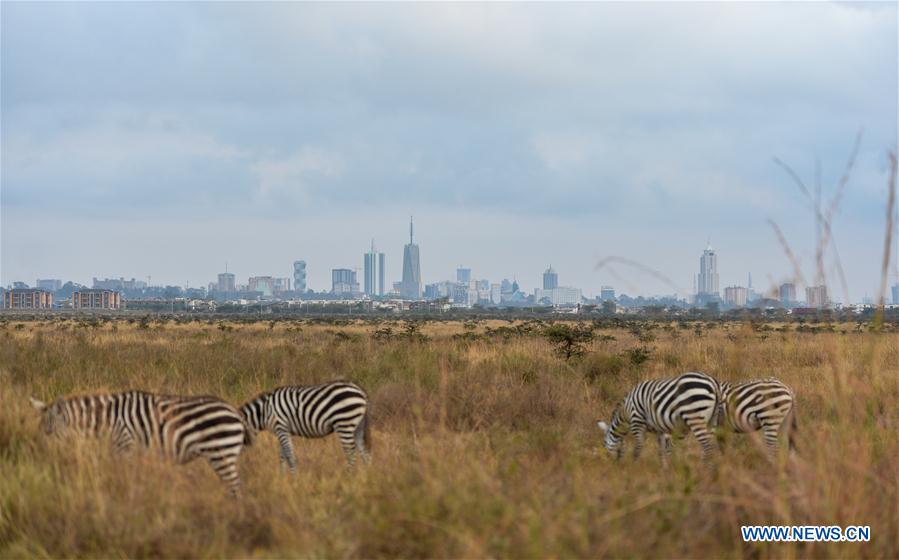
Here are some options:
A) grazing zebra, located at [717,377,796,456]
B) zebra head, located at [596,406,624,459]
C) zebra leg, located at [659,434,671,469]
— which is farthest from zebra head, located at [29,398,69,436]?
grazing zebra, located at [717,377,796,456]

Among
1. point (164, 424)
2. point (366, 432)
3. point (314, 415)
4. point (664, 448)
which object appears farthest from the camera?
point (664, 448)

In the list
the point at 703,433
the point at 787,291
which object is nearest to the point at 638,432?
the point at 703,433

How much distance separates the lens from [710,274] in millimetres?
8648

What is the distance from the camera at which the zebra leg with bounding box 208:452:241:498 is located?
24.6 ft

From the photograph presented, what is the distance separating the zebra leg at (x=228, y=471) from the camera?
24.6ft

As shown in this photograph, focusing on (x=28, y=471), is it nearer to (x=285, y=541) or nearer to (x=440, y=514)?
(x=285, y=541)

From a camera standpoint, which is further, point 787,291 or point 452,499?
point 787,291

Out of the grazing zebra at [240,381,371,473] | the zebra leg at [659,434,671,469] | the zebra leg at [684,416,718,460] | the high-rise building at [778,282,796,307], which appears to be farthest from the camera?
the zebra leg at [659,434,671,469]

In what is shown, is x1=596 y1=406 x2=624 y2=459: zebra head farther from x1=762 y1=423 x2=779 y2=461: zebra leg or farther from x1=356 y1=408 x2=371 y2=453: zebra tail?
x1=356 y1=408 x2=371 y2=453: zebra tail

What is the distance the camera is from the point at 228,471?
7.52m

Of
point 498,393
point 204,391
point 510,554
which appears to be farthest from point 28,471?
point 498,393

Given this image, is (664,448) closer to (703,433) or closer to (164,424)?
(703,433)

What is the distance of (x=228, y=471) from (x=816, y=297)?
5.42 metres

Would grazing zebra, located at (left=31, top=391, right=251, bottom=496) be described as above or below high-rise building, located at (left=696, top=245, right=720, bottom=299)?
below
